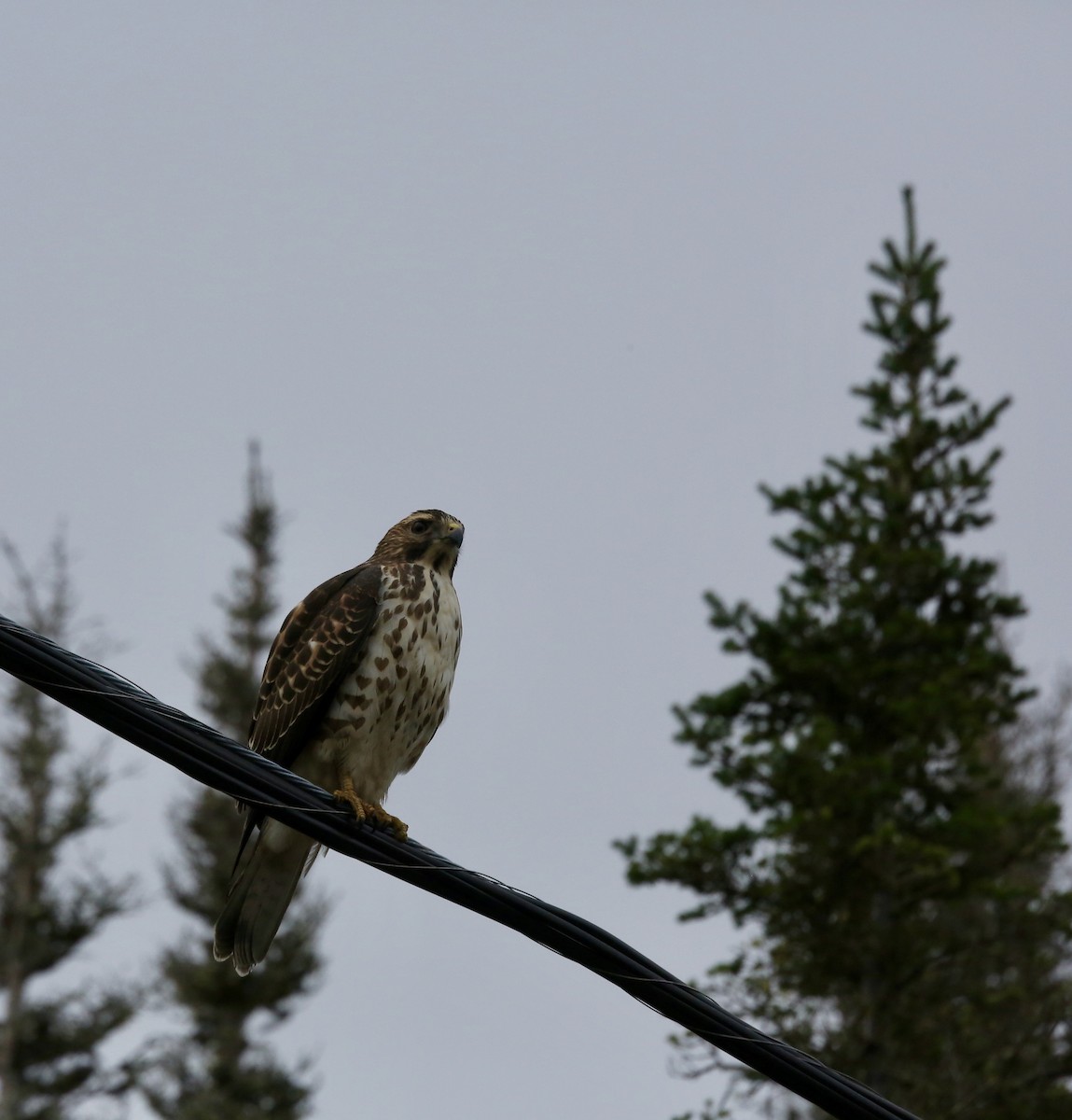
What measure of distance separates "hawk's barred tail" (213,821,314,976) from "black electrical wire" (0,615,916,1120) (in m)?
2.46

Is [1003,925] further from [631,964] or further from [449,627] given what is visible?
[631,964]

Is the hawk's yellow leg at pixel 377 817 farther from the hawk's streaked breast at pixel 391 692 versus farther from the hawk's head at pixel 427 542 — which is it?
the hawk's head at pixel 427 542

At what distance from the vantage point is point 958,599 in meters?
14.5

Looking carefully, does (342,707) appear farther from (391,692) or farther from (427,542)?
(427,542)

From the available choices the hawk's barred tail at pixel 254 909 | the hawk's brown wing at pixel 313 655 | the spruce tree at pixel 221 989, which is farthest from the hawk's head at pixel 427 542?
the spruce tree at pixel 221 989

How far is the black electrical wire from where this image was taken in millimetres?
Result: 3992

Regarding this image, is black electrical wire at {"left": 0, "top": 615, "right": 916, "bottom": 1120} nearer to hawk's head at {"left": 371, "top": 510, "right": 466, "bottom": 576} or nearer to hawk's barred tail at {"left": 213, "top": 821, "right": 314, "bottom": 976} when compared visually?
hawk's barred tail at {"left": 213, "top": 821, "right": 314, "bottom": 976}

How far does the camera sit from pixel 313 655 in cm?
670

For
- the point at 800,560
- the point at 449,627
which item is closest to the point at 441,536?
the point at 449,627

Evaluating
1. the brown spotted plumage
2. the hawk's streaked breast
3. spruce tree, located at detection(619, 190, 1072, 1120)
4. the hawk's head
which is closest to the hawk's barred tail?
the brown spotted plumage

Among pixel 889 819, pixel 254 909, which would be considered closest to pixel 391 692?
pixel 254 909

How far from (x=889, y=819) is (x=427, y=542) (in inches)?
281

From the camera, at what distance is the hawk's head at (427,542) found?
7203 millimetres

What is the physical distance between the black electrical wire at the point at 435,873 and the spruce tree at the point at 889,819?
27.7 feet
